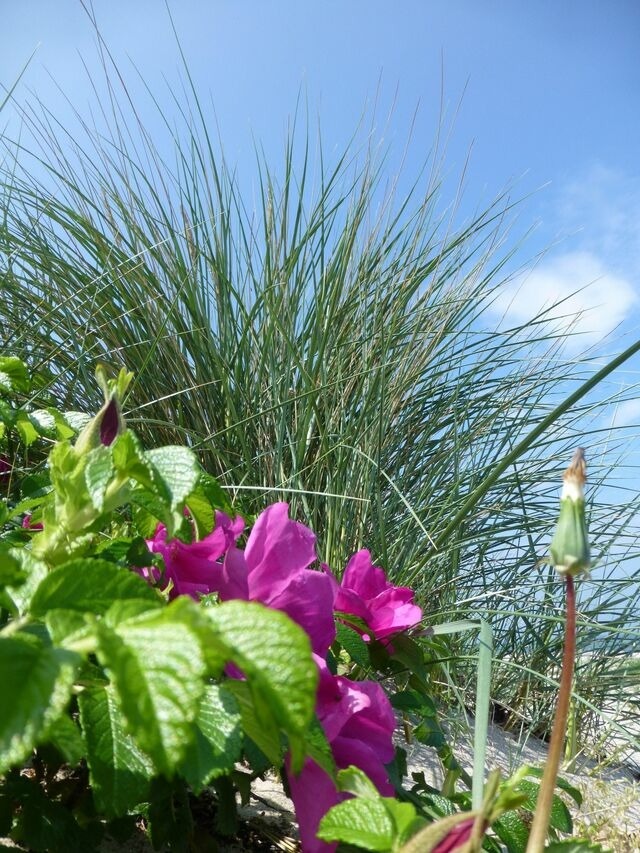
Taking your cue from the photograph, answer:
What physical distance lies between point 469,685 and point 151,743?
1375 mm

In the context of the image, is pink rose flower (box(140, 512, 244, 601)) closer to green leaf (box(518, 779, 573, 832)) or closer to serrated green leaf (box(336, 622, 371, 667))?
serrated green leaf (box(336, 622, 371, 667))

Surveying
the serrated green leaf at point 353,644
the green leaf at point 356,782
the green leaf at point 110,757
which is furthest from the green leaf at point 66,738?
the serrated green leaf at point 353,644

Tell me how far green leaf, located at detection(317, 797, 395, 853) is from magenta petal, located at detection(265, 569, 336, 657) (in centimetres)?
12

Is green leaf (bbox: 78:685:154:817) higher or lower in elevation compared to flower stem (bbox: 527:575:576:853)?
lower

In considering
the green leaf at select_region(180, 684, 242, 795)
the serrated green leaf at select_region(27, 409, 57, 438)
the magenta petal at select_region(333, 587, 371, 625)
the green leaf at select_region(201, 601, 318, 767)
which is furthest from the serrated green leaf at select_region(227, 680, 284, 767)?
the serrated green leaf at select_region(27, 409, 57, 438)

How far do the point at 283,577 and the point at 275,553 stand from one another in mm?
14

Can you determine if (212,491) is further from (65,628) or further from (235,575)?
(65,628)

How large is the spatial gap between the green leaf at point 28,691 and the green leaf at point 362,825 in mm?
→ 139

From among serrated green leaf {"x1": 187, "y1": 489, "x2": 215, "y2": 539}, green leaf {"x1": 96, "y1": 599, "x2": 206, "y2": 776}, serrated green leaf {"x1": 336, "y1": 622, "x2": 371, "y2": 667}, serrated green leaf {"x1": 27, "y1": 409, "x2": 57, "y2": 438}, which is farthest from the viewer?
serrated green leaf {"x1": 27, "y1": 409, "x2": 57, "y2": 438}

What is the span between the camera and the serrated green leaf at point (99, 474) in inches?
12.3

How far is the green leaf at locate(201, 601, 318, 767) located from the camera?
7.3 inches

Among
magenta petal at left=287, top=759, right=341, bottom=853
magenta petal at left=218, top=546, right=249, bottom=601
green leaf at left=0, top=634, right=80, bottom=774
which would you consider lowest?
magenta petal at left=287, top=759, right=341, bottom=853

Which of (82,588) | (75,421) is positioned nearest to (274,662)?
(82,588)

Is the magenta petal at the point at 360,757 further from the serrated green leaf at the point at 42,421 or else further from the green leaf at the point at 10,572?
the serrated green leaf at the point at 42,421
